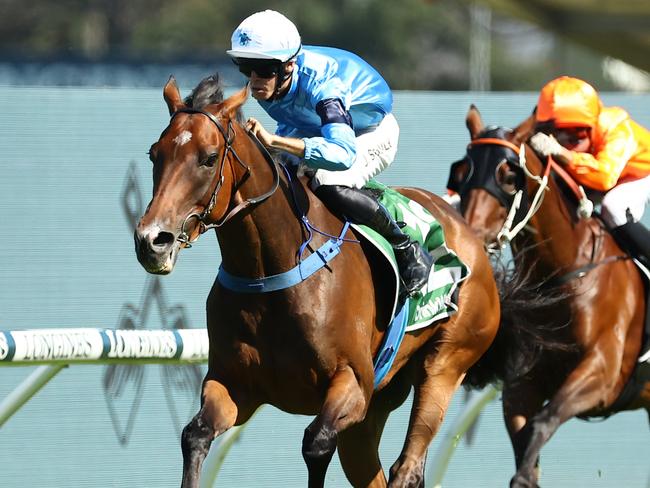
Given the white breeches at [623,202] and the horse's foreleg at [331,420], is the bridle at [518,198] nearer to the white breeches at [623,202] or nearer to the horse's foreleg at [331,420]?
the white breeches at [623,202]

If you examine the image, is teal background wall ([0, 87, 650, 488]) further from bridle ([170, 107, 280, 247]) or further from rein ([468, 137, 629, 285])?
bridle ([170, 107, 280, 247])

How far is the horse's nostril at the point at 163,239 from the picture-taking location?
3.63 meters

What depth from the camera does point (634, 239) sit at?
5.82m

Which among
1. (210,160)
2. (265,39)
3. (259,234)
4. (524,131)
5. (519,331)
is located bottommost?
(519,331)

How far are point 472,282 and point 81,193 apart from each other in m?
1.96

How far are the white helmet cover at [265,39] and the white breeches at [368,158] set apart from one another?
511 millimetres

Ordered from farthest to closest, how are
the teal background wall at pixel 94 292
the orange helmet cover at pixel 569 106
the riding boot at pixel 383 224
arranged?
the teal background wall at pixel 94 292, the orange helmet cover at pixel 569 106, the riding boot at pixel 383 224

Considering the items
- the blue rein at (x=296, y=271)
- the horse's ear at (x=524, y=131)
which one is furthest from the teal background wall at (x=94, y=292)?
the blue rein at (x=296, y=271)

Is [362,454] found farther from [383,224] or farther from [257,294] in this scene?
[257,294]

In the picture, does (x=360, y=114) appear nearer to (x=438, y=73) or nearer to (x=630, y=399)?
(x=630, y=399)

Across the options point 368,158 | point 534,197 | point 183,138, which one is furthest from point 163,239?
point 534,197

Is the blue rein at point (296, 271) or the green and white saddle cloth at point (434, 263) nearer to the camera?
the blue rein at point (296, 271)

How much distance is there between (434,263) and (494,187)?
1.82ft

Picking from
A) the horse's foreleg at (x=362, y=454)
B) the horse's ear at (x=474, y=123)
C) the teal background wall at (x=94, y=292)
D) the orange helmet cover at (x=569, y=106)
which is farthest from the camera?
the teal background wall at (x=94, y=292)
